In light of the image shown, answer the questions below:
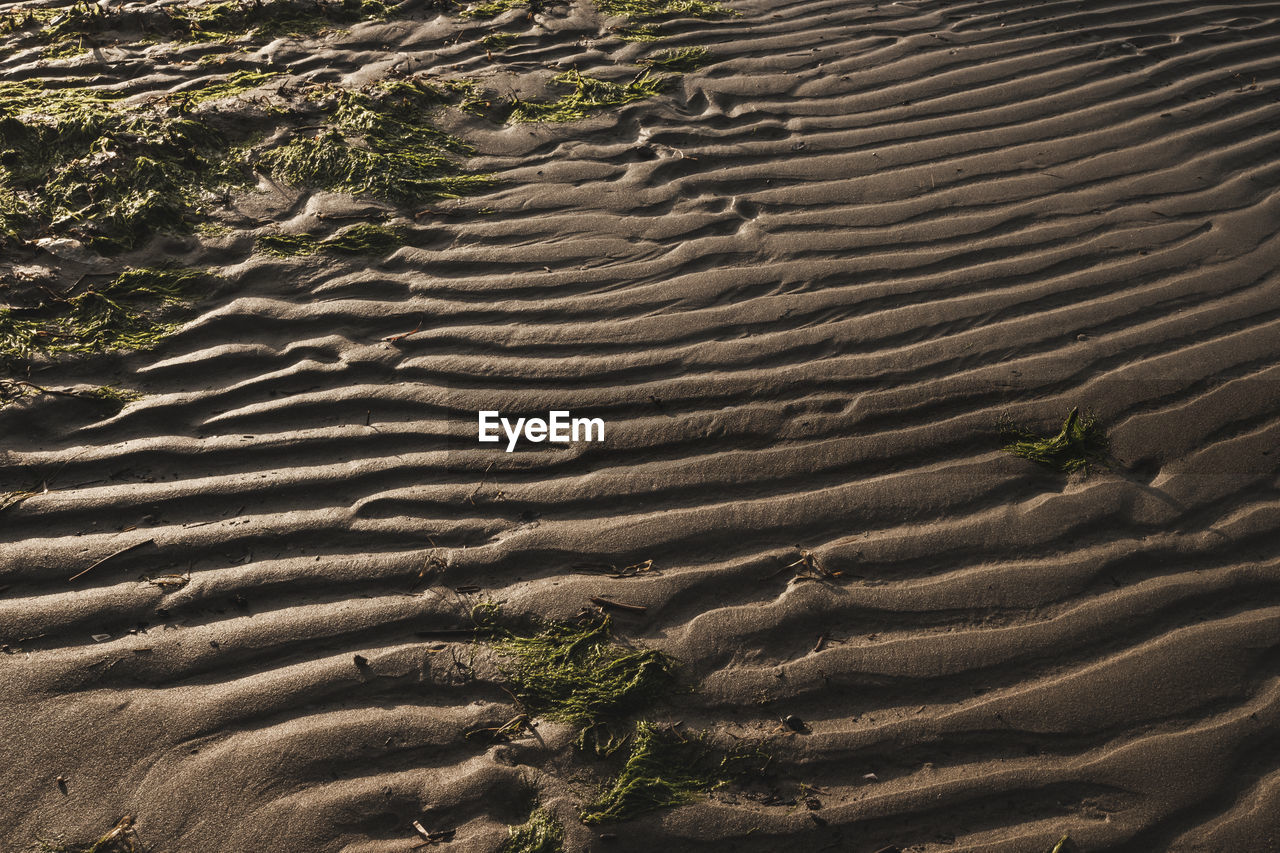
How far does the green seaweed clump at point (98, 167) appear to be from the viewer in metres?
3.64

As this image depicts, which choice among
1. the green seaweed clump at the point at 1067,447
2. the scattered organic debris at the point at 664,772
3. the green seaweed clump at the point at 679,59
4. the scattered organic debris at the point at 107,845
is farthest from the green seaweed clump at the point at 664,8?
the scattered organic debris at the point at 107,845

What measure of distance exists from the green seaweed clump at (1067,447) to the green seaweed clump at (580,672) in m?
1.53

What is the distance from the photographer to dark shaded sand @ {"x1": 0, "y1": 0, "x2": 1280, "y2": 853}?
215cm

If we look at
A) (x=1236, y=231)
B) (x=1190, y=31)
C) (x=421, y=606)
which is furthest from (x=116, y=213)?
(x=1190, y=31)

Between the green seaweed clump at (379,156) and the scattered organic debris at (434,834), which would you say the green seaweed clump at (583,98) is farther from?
the scattered organic debris at (434,834)

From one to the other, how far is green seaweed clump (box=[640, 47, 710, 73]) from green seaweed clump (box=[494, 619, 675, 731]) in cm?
358

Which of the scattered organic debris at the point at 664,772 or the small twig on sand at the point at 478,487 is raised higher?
the small twig on sand at the point at 478,487

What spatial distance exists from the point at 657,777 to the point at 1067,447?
6.08ft

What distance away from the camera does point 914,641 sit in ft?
7.88

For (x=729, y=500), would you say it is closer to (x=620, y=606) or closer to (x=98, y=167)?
(x=620, y=606)

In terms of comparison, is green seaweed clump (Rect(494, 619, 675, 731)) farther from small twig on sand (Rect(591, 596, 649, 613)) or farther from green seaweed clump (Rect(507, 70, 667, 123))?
green seaweed clump (Rect(507, 70, 667, 123))

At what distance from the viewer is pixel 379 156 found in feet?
13.1

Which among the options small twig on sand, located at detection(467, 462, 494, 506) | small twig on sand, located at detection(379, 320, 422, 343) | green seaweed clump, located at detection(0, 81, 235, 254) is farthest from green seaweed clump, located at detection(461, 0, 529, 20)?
small twig on sand, located at detection(467, 462, 494, 506)

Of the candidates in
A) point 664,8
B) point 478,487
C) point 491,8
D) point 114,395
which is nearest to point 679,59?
point 664,8
